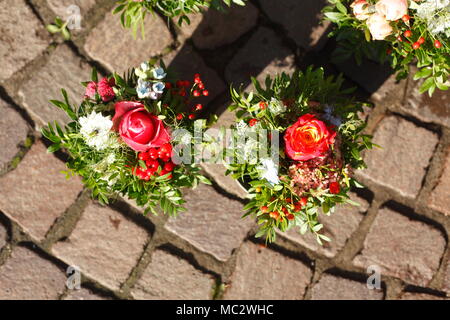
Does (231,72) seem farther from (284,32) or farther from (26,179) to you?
(26,179)

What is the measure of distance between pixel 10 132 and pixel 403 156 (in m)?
2.34

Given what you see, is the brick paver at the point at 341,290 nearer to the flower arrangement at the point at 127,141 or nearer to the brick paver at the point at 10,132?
the flower arrangement at the point at 127,141

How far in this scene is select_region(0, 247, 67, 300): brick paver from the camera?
8.54ft

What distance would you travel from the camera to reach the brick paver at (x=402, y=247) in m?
2.65

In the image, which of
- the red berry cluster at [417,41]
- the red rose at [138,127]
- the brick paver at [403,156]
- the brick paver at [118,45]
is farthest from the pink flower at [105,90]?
the brick paver at [403,156]

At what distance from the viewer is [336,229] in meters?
2.65

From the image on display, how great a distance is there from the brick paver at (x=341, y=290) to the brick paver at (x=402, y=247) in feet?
0.44

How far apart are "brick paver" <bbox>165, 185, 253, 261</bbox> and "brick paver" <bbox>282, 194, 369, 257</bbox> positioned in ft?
1.06

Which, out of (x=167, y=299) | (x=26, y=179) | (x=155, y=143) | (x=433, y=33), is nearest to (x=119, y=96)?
(x=155, y=143)

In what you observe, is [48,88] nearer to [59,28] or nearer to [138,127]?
[59,28]

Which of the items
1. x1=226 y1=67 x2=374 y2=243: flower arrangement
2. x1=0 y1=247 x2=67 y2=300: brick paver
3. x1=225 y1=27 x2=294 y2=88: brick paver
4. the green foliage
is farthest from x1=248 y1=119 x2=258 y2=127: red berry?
x1=0 y1=247 x2=67 y2=300: brick paver

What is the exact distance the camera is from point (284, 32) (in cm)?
262

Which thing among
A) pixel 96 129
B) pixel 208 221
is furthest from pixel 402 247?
pixel 96 129

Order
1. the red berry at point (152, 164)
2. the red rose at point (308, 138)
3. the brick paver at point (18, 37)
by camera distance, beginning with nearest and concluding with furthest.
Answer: the red rose at point (308, 138), the red berry at point (152, 164), the brick paver at point (18, 37)
